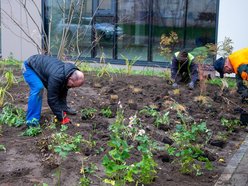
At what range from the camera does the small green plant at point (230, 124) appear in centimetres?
824

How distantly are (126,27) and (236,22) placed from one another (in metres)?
3.37

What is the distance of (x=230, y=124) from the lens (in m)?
8.38

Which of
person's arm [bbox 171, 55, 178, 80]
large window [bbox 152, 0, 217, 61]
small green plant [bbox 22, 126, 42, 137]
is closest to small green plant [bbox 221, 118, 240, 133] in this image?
person's arm [bbox 171, 55, 178, 80]

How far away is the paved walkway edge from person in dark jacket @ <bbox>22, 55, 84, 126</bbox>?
2.24 meters

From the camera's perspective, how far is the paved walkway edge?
5.91m

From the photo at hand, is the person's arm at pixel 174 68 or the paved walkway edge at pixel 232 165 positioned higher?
the person's arm at pixel 174 68

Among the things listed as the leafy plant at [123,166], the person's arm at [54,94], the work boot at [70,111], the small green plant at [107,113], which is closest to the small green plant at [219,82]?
the small green plant at [107,113]

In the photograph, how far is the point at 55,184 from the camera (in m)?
5.53

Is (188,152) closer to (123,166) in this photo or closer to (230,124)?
(123,166)

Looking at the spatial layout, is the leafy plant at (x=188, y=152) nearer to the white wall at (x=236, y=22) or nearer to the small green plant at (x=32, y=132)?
the small green plant at (x=32, y=132)

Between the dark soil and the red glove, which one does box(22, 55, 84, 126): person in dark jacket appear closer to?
the red glove

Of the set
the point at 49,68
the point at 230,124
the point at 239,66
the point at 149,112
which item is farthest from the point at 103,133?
the point at 239,66

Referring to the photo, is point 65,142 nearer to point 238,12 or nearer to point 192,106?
point 192,106

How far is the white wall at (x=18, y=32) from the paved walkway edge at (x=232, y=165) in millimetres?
9154
